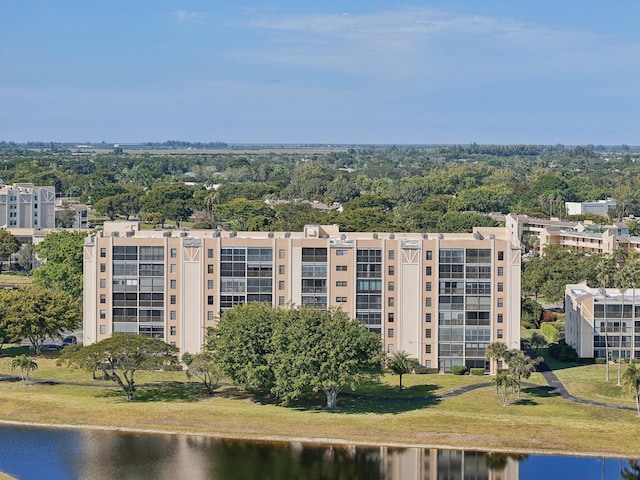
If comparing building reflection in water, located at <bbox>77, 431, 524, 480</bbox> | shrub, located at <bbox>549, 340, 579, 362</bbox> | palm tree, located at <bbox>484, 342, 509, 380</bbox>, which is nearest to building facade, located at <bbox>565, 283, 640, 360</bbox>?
shrub, located at <bbox>549, 340, 579, 362</bbox>

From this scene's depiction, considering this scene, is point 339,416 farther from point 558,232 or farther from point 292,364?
point 558,232

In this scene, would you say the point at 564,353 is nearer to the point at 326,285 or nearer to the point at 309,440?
the point at 326,285

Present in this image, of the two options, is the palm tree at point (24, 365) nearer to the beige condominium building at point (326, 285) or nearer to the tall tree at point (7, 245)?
the beige condominium building at point (326, 285)

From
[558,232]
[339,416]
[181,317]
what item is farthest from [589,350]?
[558,232]

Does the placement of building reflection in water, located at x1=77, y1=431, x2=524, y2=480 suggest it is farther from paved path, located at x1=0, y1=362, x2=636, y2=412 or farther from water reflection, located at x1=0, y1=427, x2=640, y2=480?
paved path, located at x1=0, y1=362, x2=636, y2=412

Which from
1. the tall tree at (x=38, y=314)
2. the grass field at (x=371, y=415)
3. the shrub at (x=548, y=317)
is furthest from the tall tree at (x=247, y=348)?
the shrub at (x=548, y=317)
